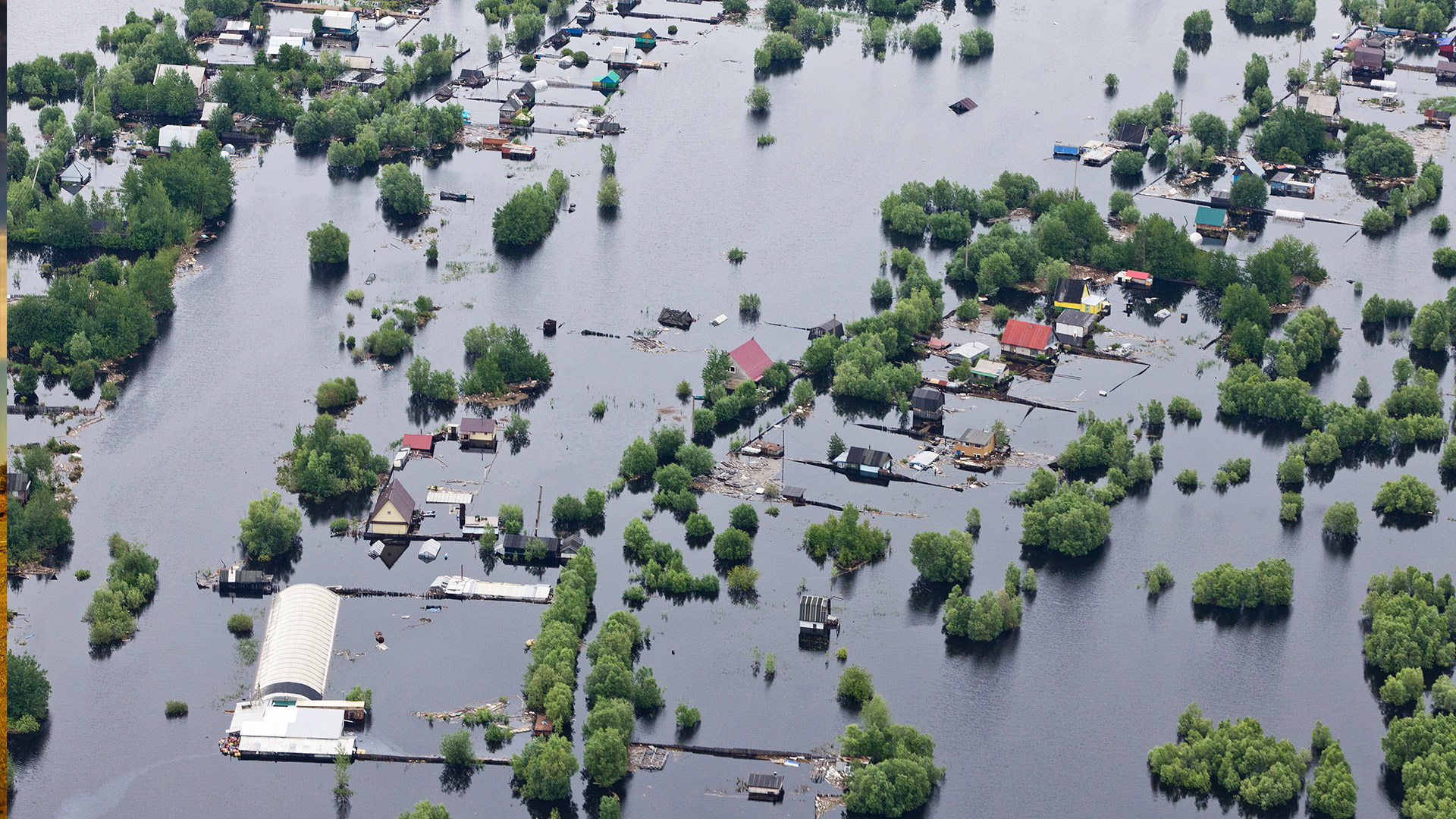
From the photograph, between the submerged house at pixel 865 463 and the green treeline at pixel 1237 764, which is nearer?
the green treeline at pixel 1237 764

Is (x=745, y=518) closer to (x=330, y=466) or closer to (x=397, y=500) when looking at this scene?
(x=397, y=500)

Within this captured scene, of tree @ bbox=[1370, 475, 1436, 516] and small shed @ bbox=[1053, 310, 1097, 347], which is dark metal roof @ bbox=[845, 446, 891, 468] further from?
tree @ bbox=[1370, 475, 1436, 516]

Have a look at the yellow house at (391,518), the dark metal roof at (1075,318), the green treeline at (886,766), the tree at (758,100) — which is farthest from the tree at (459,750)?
the tree at (758,100)

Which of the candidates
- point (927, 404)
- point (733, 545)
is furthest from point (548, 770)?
point (927, 404)

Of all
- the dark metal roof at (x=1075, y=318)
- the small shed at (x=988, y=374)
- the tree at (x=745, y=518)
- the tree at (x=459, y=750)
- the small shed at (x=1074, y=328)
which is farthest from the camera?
the dark metal roof at (x=1075, y=318)

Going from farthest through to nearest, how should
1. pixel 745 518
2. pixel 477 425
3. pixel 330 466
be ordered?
pixel 477 425
pixel 330 466
pixel 745 518

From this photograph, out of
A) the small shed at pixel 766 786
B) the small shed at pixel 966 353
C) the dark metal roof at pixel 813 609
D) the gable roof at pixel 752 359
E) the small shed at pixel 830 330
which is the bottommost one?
the small shed at pixel 766 786

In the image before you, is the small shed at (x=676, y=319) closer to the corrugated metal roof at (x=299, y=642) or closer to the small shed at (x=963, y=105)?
the corrugated metal roof at (x=299, y=642)
